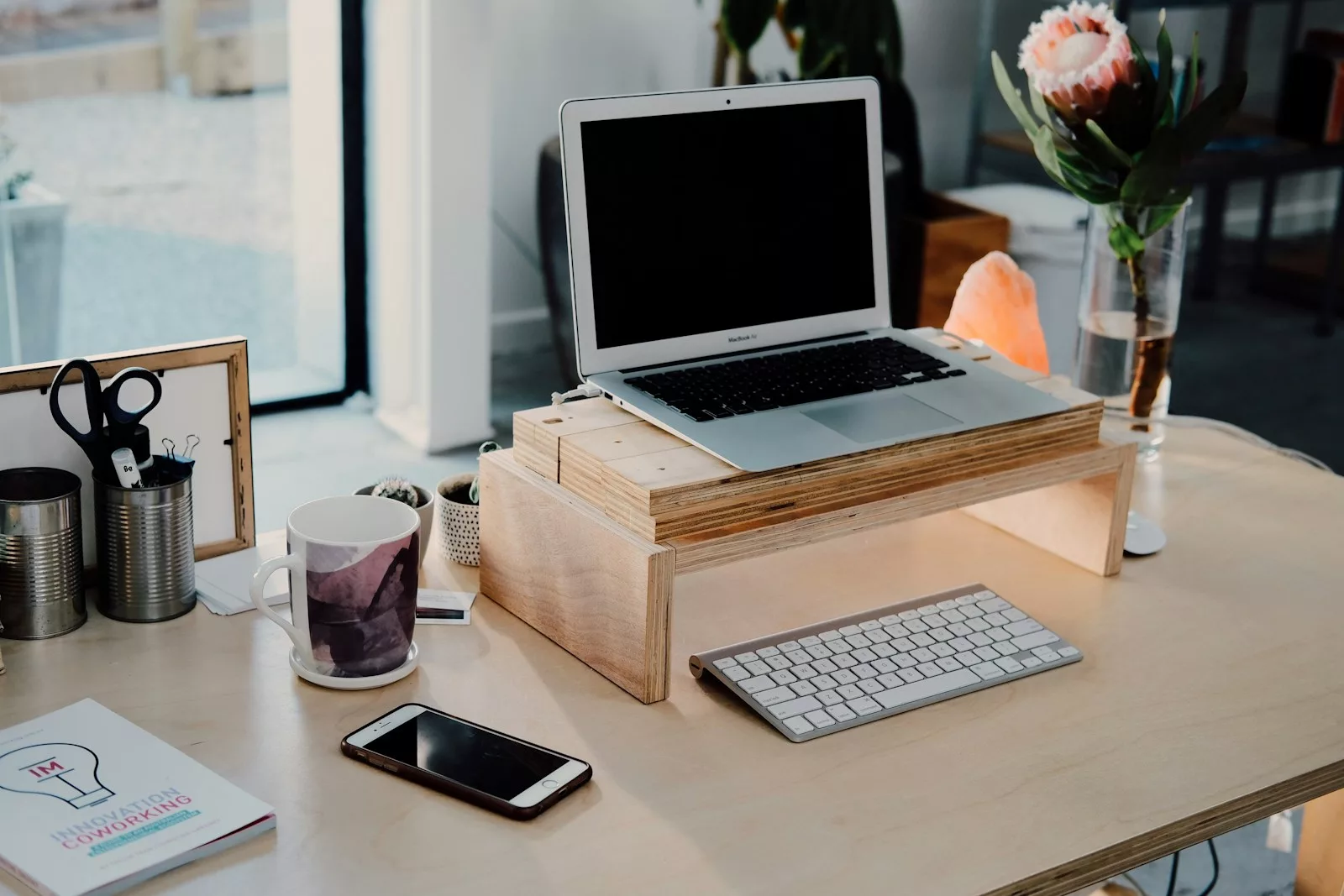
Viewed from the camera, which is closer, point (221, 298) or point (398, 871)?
point (398, 871)

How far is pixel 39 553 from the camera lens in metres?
1.08

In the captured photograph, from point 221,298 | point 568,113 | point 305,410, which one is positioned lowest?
point 305,410

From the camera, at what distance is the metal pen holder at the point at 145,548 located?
110 cm

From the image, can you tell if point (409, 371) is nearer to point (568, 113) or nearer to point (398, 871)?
point (568, 113)

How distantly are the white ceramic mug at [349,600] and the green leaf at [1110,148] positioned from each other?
0.79 meters

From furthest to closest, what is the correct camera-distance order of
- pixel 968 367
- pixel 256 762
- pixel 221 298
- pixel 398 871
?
pixel 221 298, pixel 968 367, pixel 256 762, pixel 398 871

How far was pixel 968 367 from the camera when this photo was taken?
133cm

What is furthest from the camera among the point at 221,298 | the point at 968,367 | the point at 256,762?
the point at 221,298

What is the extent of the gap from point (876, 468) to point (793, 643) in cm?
16

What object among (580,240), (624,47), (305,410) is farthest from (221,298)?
(580,240)

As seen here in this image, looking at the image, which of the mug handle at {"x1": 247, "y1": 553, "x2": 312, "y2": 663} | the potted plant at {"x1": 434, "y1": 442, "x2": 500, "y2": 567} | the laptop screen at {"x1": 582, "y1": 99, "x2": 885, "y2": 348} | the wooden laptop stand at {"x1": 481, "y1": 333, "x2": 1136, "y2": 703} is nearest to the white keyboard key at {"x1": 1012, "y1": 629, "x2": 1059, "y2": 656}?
the wooden laptop stand at {"x1": 481, "y1": 333, "x2": 1136, "y2": 703}

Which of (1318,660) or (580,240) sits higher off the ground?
(580,240)

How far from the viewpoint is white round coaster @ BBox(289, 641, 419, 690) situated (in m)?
1.07

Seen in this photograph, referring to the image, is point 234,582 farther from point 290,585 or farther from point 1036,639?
point 1036,639
